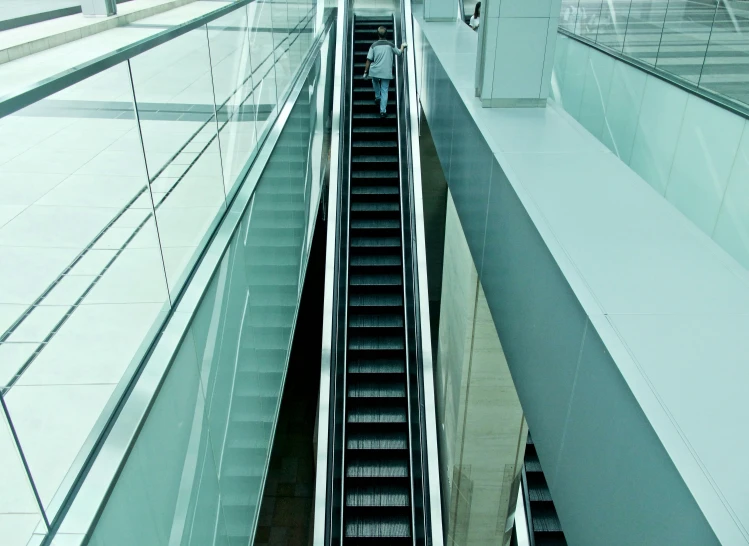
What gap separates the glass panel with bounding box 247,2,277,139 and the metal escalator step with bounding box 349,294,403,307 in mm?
3361

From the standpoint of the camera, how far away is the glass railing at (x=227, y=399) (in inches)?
116

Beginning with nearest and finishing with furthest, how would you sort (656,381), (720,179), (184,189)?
(656,381), (184,189), (720,179)

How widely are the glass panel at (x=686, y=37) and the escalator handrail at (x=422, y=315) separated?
3821mm

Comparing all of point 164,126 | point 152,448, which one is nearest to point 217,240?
point 164,126

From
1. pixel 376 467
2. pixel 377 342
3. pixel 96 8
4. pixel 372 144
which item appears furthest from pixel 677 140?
pixel 96 8

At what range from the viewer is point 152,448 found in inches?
118

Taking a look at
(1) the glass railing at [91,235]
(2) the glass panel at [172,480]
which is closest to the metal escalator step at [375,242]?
(1) the glass railing at [91,235]

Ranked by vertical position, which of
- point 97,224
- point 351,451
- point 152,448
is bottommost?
point 351,451

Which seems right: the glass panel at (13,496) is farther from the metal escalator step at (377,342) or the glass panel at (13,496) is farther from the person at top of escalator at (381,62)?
the person at top of escalator at (381,62)

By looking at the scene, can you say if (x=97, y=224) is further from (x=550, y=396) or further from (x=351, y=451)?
(x=351, y=451)

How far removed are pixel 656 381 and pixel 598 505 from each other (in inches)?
31.3

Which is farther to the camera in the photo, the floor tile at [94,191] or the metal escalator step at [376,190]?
the metal escalator step at [376,190]

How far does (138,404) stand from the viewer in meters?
2.84

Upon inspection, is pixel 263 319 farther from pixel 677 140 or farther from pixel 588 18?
pixel 588 18
